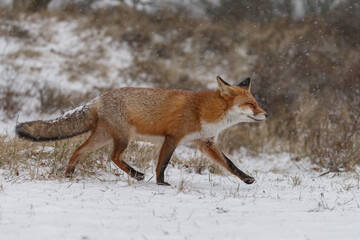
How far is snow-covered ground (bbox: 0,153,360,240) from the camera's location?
9.28 feet

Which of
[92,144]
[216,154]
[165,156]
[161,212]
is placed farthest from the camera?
[216,154]

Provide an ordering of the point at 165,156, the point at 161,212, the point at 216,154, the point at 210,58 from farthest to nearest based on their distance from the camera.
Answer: the point at 210,58 → the point at 216,154 → the point at 165,156 → the point at 161,212

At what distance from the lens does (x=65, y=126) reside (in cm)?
536

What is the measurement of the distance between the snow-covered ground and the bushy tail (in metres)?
0.64

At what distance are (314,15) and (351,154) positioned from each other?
8322 mm

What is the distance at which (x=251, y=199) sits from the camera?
14.0 feet

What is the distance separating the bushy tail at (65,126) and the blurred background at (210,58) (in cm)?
415

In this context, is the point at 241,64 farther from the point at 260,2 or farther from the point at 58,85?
the point at 58,85

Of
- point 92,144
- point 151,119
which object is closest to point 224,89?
point 151,119

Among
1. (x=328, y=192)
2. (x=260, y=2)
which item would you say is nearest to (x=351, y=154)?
(x=328, y=192)

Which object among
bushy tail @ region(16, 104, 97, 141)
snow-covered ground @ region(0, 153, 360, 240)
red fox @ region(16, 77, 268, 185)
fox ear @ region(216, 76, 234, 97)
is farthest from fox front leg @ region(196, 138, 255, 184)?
bushy tail @ region(16, 104, 97, 141)

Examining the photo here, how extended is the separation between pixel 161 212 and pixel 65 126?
238 cm

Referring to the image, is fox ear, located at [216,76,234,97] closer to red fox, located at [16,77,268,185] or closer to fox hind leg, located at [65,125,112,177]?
red fox, located at [16,77,268,185]

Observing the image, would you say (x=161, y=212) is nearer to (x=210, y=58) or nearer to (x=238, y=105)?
(x=238, y=105)
